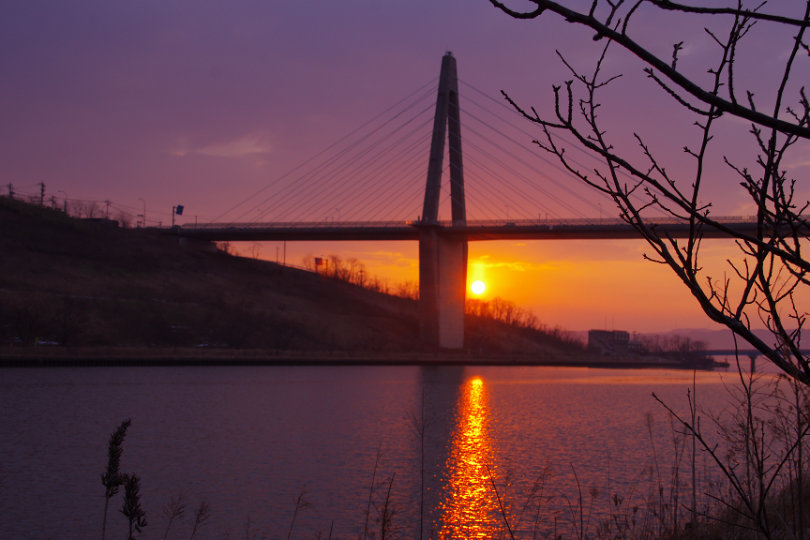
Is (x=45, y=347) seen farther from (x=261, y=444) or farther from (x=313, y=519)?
(x=313, y=519)

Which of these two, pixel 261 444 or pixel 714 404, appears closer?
pixel 261 444

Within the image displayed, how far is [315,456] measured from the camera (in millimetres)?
15242

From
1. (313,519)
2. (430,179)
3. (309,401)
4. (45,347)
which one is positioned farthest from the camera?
(430,179)

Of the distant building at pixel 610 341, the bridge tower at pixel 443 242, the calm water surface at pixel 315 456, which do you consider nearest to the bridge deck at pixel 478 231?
the bridge tower at pixel 443 242

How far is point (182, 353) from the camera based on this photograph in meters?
45.3

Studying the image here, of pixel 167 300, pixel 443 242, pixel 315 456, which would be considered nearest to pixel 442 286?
pixel 443 242

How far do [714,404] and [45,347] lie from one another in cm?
3197

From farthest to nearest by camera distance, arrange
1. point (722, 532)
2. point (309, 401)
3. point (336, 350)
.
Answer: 1. point (336, 350)
2. point (309, 401)
3. point (722, 532)

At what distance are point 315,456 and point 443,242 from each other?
39.7 meters

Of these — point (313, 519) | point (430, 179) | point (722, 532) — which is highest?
point (430, 179)

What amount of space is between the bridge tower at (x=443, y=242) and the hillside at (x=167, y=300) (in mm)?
2554

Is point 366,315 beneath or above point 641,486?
above

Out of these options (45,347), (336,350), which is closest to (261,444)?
(45,347)

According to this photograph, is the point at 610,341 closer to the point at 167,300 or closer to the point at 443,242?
the point at 443,242
